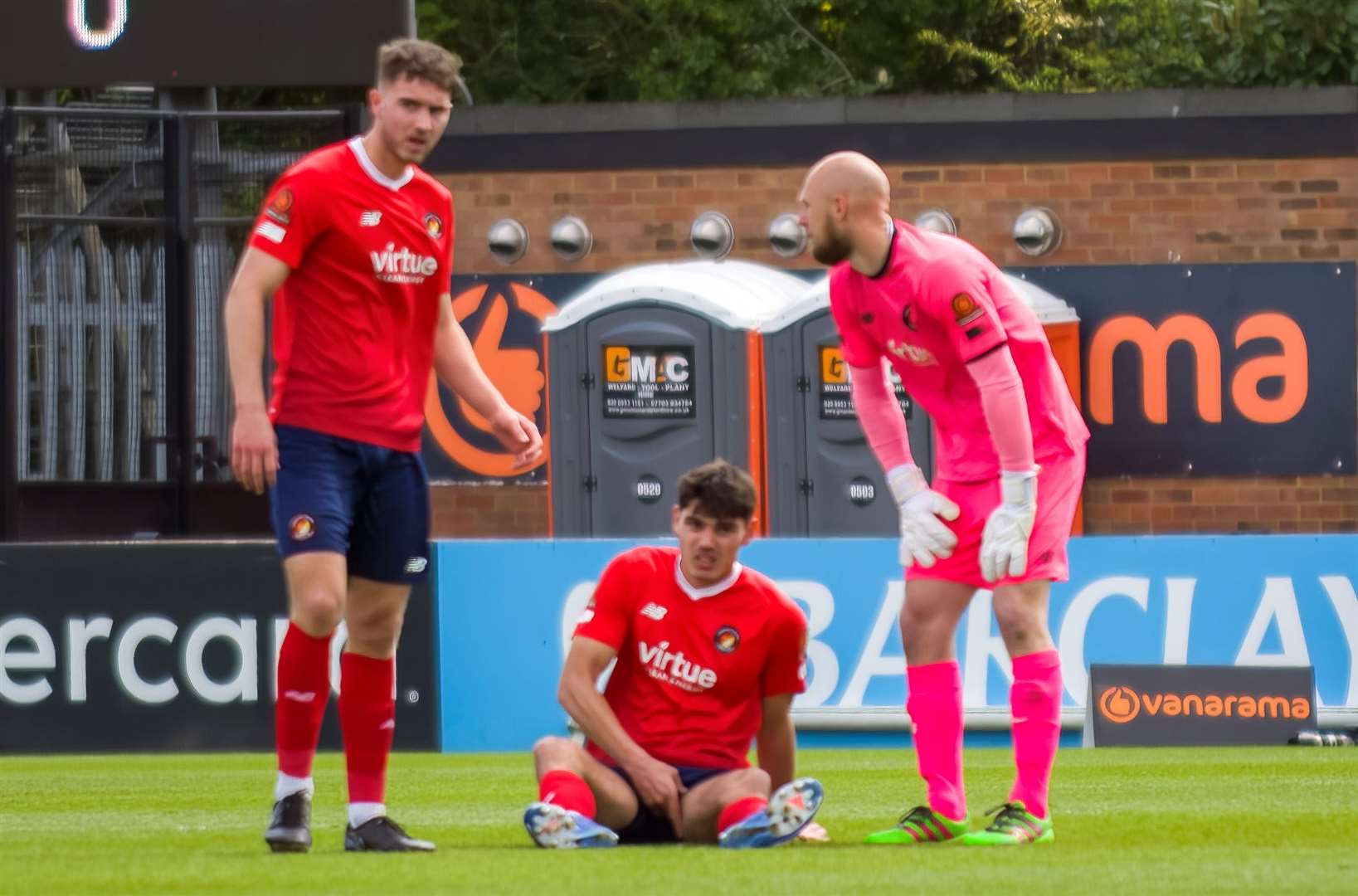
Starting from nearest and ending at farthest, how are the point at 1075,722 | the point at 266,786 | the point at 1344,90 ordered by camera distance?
the point at 266,786 → the point at 1075,722 → the point at 1344,90

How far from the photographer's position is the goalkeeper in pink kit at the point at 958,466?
6.14m

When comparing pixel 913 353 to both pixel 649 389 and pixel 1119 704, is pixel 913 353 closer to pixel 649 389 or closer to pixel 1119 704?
pixel 1119 704

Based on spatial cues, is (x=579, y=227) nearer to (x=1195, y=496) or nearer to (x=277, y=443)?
(x=1195, y=496)

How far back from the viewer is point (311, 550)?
19.2ft

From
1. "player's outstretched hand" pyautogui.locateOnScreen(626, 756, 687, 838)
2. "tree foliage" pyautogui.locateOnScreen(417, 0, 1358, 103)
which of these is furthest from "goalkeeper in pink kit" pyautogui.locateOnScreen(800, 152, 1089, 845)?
"tree foliage" pyautogui.locateOnScreen(417, 0, 1358, 103)

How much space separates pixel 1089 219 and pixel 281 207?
39.7 feet

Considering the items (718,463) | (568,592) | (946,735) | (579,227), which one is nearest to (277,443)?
(718,463)

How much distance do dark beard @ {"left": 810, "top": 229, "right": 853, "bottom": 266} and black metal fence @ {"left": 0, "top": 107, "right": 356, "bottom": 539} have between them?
10834mm

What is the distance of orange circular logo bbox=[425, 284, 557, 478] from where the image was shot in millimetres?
17859

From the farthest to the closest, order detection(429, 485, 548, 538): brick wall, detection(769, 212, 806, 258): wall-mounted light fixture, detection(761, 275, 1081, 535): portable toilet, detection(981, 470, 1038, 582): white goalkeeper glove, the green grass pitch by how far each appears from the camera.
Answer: detection(429, 485, 548, 538): brick wall → detection(769, 212, 806, 258): wall-mounted light fixture → detection(761, 275, 1081, 535): portable toilet → detection(981, 470, 1038, 582): white goalkeeper glove → the green grass pitch

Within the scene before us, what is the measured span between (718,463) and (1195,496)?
11463mm

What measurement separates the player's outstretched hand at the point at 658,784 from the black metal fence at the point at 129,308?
10824 mm

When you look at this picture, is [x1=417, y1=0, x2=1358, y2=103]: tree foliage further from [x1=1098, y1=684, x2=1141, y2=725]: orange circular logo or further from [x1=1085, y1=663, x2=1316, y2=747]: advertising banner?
[x1=1098, y1=684, x2=1141, y2=725]: orange circular logo

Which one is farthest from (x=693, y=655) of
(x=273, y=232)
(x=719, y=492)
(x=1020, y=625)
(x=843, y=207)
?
(x=273, y=232)
